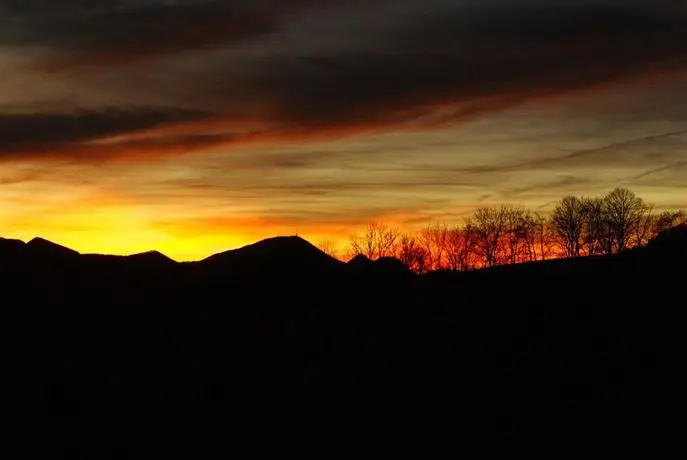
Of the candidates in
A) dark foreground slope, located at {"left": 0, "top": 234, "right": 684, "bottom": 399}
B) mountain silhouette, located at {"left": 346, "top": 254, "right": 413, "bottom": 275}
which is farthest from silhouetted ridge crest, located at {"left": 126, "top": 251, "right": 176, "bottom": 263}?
mountain silhouette, located at {"left": 346, "top": 254, "right": 413, "bottom": 275}

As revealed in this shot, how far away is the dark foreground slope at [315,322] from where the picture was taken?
143 ft

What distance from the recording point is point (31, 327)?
157 feet

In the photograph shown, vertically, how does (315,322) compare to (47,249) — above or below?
below

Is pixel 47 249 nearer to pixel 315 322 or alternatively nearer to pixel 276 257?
pixel 276 257

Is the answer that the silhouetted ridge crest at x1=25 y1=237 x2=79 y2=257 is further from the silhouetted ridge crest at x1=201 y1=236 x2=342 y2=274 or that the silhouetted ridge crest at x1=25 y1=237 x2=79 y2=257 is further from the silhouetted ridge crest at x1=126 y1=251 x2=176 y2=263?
the silhouetted ridge crest at x1=201 y1=236 x2=342 y2=274

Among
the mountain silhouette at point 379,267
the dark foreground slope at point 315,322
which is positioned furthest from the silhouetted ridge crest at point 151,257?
the mountain silhouette at point 379,267

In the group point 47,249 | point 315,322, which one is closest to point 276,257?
point 315,322

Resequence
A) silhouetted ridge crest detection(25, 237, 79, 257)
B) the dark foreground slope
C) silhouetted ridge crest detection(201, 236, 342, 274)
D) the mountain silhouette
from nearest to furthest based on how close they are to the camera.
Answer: the dark foreground slope, silhouetted ridge crest detection(201, 236, 342, 274), silhouetted ridge crest detection(25, 237, 79, 257), the mountain silhouette

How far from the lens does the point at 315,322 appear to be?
49375mm

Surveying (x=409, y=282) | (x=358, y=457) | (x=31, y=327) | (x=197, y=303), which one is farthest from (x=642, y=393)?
(x=31, y=327)

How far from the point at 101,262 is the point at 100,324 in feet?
21.2

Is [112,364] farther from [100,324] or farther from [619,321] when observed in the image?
[619,321]

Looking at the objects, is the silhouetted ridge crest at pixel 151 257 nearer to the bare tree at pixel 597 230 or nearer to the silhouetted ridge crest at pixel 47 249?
the silhouetted ridge crest at pixel 47 249

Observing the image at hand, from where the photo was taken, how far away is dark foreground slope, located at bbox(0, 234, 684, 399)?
143 feet
